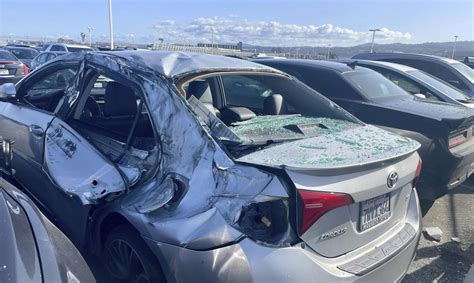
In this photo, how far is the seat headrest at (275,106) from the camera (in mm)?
3213

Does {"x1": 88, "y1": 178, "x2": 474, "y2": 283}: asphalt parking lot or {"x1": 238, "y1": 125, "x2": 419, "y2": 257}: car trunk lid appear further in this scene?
{"x1": 88, "y1": 178, "x2": 474, "y2": 283}: asphalt parking lot

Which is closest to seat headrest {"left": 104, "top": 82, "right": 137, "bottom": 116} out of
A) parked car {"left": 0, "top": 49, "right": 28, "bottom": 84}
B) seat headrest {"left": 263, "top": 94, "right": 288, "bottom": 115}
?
seat headrest {"left": 263, "top": 94, "right": 288, "bottom": 115}

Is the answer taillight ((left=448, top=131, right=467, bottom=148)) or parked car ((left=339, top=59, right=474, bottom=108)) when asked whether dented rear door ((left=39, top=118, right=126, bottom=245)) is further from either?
parked car ((left=339, top=59, right=474, bottom=108))

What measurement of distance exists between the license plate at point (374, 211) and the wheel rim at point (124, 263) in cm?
125

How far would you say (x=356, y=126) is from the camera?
2.88 meters

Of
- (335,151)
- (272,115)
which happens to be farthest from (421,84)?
(335,151)

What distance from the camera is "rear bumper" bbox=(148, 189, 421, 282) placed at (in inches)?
73.8

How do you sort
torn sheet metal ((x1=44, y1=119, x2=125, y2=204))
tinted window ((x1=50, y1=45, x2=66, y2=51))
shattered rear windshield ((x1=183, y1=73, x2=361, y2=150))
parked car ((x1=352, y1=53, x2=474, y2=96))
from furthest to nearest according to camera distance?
tinted window ((x1=50, y1=45, x2=66, y2=51))
parked car ((x1=352, y1=53, x2=474, y2=96))
torn sheet metal ((x1=44, y1=119, x2=125, y2=204))
shattered rear windshield ((x1=183, y1=73, x2=361, y2=150))

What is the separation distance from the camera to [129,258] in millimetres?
2432

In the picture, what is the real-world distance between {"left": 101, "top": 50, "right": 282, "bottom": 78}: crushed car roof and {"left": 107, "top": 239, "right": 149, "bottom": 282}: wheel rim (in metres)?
1.09

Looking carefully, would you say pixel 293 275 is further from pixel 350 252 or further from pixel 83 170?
pixel 83 170

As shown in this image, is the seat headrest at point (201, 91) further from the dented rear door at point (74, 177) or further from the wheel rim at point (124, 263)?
the wheel rim at point (124, 263)

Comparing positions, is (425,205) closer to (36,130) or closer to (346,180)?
(346,180)

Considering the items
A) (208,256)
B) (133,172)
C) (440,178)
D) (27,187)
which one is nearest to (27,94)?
(27,187)
